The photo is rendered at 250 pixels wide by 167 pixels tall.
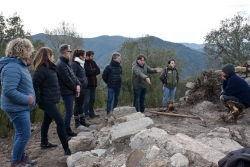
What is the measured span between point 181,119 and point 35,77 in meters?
2.99

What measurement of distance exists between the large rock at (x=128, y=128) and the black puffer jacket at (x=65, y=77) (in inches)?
43.7

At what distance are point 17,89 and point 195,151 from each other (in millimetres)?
2472

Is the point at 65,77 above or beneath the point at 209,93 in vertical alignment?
above

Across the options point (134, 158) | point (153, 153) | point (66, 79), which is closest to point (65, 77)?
point (66, 79)

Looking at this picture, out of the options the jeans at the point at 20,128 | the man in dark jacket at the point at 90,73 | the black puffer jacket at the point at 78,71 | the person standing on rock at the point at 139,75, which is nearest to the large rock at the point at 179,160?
the jeans at the point at 20,128

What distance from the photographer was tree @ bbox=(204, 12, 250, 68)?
21656 millimetres

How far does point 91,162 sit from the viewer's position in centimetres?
359

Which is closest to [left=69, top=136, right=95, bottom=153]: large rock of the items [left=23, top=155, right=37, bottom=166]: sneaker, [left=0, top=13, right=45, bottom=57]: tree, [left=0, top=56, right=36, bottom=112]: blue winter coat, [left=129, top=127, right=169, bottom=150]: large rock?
[left=23, top=155, right=37, bottom=166]: sneaker

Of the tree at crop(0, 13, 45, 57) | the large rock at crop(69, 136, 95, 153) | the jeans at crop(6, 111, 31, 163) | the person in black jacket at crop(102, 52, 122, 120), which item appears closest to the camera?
the jeans at crop(6, 111, 31, 163)

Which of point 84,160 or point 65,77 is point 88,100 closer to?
point 65,77

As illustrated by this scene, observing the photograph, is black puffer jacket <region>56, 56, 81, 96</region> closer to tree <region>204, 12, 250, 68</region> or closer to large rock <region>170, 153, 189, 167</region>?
large rock <region>170, 153, 189, 167</region>

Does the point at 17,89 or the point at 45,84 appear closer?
the point at 17,89

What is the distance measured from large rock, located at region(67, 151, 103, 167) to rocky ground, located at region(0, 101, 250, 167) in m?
0.27

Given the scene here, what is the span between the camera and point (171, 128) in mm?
4168
